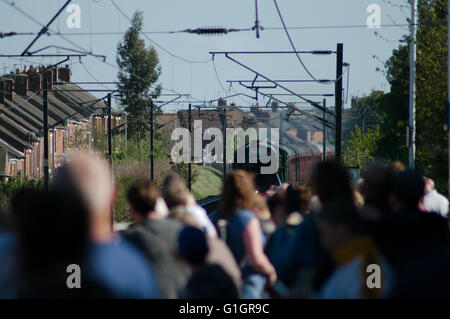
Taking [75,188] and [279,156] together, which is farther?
[279,156]

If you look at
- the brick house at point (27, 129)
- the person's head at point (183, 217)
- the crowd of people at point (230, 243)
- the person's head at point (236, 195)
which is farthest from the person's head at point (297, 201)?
the brick house at point (27, 129)

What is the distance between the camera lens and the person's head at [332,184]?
5762 millimetres

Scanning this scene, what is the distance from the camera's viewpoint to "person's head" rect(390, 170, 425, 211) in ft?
19.1

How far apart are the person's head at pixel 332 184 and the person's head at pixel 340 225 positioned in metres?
1.11

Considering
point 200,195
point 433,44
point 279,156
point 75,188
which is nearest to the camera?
point 75,188

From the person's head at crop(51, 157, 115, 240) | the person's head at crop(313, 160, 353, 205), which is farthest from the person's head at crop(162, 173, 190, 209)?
the person's head at crop(51, 157, 115, 240)

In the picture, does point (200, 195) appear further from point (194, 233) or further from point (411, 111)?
point (194, 233)

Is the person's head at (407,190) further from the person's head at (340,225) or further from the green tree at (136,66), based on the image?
the green tree at (136,66)

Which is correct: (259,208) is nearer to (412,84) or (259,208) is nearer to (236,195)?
(236,195)

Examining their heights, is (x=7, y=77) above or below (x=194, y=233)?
above

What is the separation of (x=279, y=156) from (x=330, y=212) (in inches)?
1014

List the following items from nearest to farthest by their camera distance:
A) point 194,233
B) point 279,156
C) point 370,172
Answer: point 194,233 → point 370,172 → point 279,156

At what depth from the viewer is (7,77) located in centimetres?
5800
